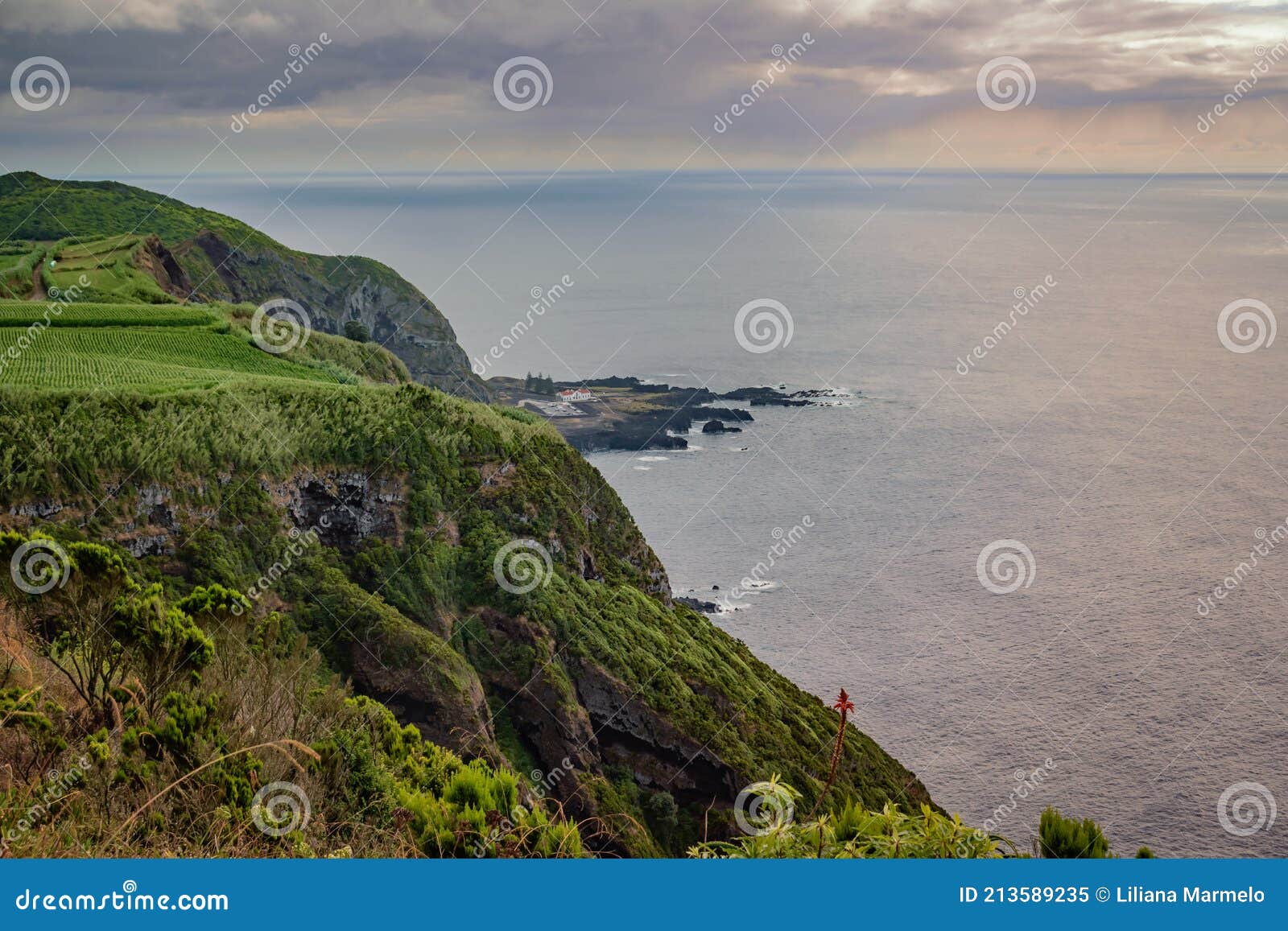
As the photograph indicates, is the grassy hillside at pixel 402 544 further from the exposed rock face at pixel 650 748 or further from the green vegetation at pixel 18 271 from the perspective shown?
the green vegetation at pixel 18 271

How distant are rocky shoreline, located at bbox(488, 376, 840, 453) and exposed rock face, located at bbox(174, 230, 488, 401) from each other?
7.00 metres

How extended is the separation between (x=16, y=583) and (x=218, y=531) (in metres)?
14.9

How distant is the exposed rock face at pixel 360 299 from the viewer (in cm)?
7769

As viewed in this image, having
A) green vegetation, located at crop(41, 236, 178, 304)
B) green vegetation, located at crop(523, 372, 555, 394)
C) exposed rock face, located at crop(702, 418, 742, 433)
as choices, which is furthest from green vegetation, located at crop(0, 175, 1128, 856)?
green vegetation, located at crop(523, 372, 555, 394)

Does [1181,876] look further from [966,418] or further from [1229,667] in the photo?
[966,418]

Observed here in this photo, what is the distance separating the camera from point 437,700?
67.5ft

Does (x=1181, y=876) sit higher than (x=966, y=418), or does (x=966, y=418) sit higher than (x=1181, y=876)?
(x=966, y=418)

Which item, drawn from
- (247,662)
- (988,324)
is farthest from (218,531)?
(988,324)

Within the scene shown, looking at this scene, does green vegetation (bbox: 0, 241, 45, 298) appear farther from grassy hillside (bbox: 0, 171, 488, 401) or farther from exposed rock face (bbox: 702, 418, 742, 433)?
exposed rock face (bbox: 702, 418, 742, 433)

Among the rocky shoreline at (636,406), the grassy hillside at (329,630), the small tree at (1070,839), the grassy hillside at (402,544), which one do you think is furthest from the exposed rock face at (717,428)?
the small tree at (1070,839)

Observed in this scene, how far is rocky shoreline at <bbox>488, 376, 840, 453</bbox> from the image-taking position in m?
93.8

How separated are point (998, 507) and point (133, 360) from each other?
76.5m

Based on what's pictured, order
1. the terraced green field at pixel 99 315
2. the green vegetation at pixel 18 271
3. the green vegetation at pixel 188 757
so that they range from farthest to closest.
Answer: the green vegetation at pixel 18 271, the terraced green field at pixel 99 315, the green vegetation at pixel 188 757

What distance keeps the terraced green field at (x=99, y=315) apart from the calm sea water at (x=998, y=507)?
122 ft
